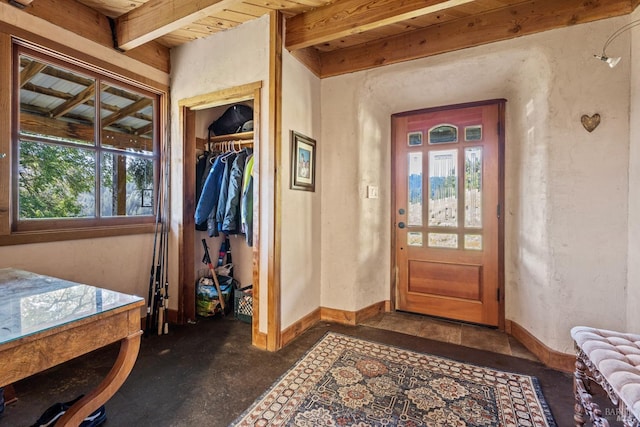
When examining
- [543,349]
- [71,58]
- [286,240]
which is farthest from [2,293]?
[543,349]

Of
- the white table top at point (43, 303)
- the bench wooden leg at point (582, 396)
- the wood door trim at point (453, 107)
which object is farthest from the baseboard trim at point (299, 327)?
the wood door trim at point (453, 107)

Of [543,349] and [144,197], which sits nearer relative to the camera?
[543,349]

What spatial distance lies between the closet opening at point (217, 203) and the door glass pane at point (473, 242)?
1904 mm

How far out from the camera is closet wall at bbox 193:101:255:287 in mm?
2969

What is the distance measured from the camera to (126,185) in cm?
243

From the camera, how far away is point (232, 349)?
7.10 ft

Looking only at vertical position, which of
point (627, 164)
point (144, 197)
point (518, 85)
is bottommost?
point (144, 197)

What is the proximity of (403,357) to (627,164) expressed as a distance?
6.07ft

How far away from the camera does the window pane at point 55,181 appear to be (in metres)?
1.87

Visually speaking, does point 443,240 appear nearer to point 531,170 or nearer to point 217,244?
point 531,170

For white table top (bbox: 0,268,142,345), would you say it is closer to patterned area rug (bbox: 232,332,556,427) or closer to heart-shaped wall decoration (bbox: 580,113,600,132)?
patterned area rug (bbox: 232,332,556,427)

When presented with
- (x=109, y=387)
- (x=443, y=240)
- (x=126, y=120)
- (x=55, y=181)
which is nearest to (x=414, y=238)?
(x=443, y=240)

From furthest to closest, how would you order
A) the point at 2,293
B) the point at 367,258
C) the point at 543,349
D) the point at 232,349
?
1. the point at 367,258
2. the point at 232,349
3. the point at 543,349
4. the point at 2,293

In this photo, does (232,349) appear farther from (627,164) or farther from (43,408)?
(627,164)
